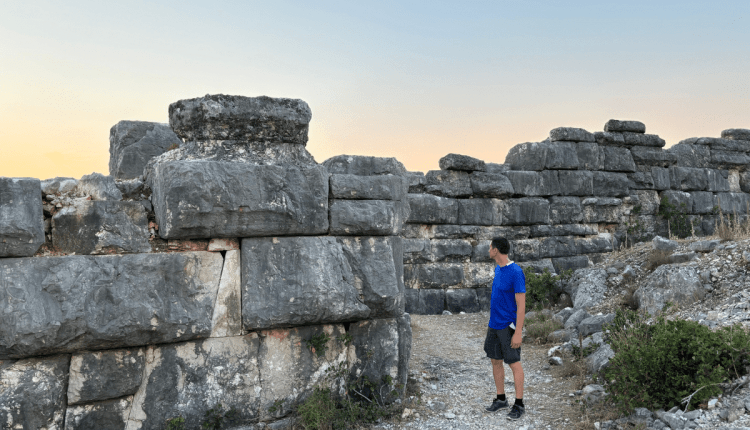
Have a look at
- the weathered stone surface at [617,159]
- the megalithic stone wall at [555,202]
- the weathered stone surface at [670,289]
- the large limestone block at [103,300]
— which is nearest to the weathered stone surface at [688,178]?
the megalithic stone wall at [555,202]

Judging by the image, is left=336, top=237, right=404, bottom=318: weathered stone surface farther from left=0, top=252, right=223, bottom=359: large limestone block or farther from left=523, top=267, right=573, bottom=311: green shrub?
left=523, top=267, right=573, bottom=311: green shrub

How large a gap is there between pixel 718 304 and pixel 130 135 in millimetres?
6742

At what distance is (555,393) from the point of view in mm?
5332

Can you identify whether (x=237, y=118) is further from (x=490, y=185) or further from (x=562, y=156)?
(x=562, y=156)

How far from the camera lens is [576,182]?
456 inches

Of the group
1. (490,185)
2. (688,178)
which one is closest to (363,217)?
(490,185)

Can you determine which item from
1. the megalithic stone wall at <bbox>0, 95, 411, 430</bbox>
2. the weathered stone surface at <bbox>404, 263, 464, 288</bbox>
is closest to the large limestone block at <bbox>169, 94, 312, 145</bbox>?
the megalithic stone wall at <bbox>0, 95, 411, 430</bbox>

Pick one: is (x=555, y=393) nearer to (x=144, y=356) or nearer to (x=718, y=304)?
(x=718, y=304)

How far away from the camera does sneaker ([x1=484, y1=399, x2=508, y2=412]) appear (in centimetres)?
492

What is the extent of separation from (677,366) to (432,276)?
6137 millimetres

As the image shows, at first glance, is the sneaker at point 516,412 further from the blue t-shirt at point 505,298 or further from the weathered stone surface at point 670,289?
the weathered stone surface at point 670,289

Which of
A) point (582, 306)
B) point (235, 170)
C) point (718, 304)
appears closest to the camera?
point (235, 170)

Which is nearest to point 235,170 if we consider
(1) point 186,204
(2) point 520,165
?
(1) point 186,204

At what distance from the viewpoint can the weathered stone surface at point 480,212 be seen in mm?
10664
